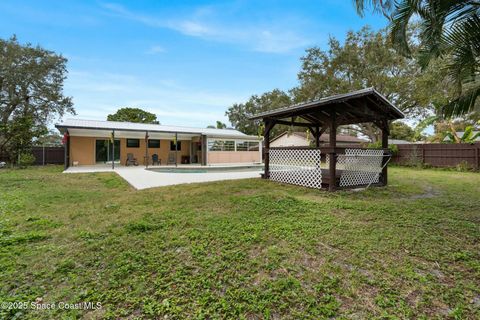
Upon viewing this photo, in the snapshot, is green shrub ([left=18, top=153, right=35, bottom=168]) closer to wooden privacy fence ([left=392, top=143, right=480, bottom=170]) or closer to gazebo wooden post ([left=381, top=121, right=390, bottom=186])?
gazebo wooden post ([left=381, top=121, right=390, bottom=186])

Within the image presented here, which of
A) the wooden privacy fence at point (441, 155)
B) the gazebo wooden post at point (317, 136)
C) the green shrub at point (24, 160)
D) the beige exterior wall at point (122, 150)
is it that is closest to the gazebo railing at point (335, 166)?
the gazebo wooden post at point (317, 136)

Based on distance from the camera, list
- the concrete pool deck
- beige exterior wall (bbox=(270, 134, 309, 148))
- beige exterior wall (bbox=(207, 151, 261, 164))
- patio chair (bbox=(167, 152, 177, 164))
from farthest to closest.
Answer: beige exterior wall (bbox=(270, 134, 309, 148)), patio chair (bbox=(167, 152, 177, 164)), beige exterior wall (bbox=(207, 151, 261, 164)), the concrete pool deck

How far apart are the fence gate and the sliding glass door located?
566 inches

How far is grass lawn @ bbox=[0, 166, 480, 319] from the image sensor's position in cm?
212

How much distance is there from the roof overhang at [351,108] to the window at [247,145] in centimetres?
1207

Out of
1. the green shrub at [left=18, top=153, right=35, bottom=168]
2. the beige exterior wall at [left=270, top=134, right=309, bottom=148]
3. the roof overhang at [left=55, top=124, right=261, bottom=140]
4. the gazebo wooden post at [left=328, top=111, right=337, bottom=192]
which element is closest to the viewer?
the gazebo wooden post at [left=328, top=111, right=337, bottom=192]

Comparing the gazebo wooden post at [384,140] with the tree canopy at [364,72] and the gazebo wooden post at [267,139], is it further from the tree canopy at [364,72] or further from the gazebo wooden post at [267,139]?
the tree canopy at [364,72]

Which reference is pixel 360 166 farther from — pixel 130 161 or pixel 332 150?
pixel 130 161

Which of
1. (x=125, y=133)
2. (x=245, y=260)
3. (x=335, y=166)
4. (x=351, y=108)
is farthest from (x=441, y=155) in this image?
(x=125, y=133)

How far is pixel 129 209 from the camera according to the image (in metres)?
5.07

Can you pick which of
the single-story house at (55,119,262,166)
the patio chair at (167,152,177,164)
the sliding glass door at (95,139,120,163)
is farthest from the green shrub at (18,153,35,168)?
the patio chair at (167,152,177,164)

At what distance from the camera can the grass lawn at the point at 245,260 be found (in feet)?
6.96

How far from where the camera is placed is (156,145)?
19.8 m

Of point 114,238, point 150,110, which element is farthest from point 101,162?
point 150,110
